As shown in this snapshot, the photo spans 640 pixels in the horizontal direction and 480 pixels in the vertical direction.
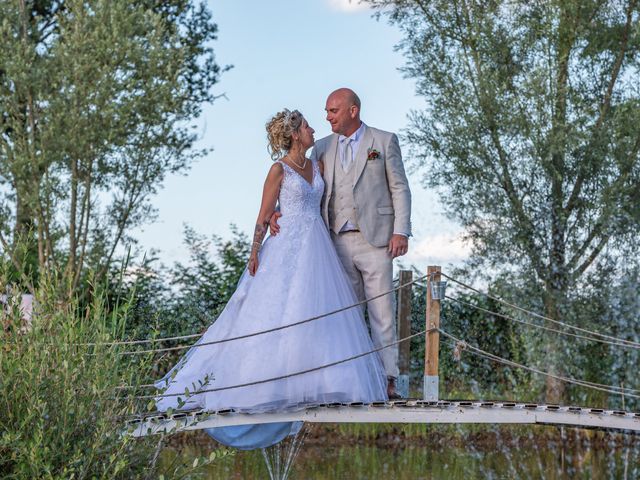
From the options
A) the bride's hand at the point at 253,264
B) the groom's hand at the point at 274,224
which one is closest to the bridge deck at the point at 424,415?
the bride's hand at the point at 253,264

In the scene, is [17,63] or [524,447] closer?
[524,447]

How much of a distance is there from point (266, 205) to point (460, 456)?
255 inches

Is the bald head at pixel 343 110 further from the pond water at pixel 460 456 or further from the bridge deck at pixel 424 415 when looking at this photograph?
the pond water at pixel 460 456

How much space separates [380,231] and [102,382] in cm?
270

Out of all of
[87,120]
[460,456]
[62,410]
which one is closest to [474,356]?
[460,456]

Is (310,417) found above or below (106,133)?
below

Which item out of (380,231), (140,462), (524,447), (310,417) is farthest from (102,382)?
(524,447)

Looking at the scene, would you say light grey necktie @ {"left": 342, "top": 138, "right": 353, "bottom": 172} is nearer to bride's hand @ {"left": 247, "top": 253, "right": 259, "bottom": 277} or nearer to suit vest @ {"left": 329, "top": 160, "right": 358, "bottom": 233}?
suit vest @ {"left": 329, "top": 160, "right": 358, "bottom": 233}

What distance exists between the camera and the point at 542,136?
47.2 feet

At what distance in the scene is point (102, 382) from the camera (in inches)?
236

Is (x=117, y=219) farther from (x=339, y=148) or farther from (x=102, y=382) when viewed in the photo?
(x=102, y=382)

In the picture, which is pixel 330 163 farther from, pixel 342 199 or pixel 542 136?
pixel 542 136

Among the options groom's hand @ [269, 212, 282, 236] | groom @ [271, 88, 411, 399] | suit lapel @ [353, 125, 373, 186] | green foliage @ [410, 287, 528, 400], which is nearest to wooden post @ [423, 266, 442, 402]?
groom @ [271, 88, 411, 399]

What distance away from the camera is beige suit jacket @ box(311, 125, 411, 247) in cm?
793
